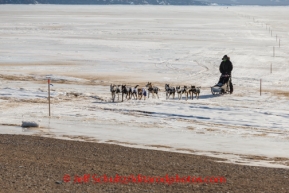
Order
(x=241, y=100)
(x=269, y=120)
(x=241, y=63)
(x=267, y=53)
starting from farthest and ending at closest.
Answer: (x=267, y=53)
(x=241, y=63)
(x=241, y=100)
(x=269, y=120)

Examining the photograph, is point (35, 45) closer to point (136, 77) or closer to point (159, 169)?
point (136, 77)

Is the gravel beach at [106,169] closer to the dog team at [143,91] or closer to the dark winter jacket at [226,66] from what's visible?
the dog team at [143,91]

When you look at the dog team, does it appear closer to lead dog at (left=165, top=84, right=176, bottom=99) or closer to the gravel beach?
lead dog at (left=165, top=84, right=176, bottom=99)

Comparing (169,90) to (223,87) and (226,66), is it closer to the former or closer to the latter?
(223,87)

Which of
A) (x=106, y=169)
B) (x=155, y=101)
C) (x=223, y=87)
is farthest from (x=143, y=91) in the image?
(x=106, y=169)

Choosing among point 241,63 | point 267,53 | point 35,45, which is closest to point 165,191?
point 241,63

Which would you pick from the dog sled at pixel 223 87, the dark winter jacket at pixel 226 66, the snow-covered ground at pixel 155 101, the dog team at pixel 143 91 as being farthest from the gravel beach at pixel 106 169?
the dark winter jacket at pixel 226 66

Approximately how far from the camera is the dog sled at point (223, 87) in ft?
83.6

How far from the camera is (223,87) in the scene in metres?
25.7

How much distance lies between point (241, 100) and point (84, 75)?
1049 centimetres

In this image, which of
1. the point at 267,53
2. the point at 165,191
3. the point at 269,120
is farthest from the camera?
the point at 267,53

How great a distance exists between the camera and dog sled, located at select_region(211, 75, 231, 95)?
25.5m

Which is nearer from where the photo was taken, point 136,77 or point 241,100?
point 241,100

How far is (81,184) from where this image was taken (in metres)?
11.9
